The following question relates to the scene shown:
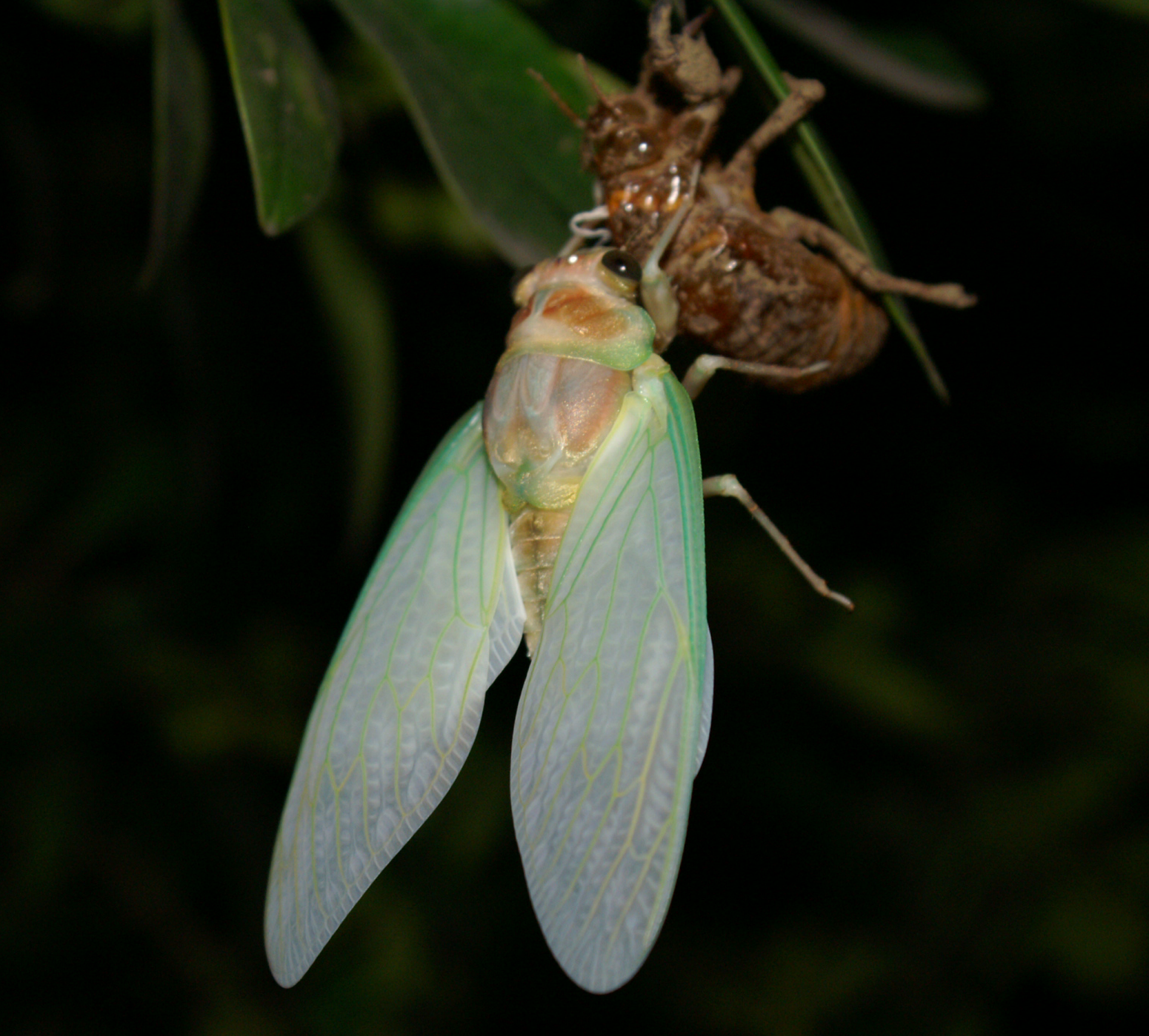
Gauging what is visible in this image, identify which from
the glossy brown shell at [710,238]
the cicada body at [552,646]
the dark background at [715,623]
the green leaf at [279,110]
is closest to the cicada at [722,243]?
the glossy brown shell at [710,238]

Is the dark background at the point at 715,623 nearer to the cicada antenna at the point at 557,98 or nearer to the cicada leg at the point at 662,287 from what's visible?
the cicada antenna at the point at 557,98

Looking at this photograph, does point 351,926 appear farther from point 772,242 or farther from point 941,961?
point 772,242

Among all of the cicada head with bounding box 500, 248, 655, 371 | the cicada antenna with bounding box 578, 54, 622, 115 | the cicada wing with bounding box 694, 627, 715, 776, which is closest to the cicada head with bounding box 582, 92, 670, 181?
the cicada antenna with bounding box 578, 54, 622, 115

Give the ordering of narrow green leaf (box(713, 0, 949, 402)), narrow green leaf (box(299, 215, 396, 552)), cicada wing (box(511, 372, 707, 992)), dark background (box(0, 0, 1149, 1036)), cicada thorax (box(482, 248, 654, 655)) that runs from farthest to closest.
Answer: dark background (box(0, 0, 1149, 1036)) → narrow green leaf (box(299, 215, 396, 552)) → cicada thorax (box(482, 248, 654, 655)) → narrow green leaf (box(713, 0, 949, 402)) → cicada wing (box(511, 372, 707, 992))

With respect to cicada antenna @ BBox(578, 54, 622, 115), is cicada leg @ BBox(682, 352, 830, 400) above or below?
below

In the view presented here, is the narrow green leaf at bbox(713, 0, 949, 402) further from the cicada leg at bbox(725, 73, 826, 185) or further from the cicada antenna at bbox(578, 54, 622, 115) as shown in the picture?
the cicada antenna at bbox(578, 54, 622, 115)

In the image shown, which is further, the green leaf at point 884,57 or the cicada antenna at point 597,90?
the green leaf at point 884,57
